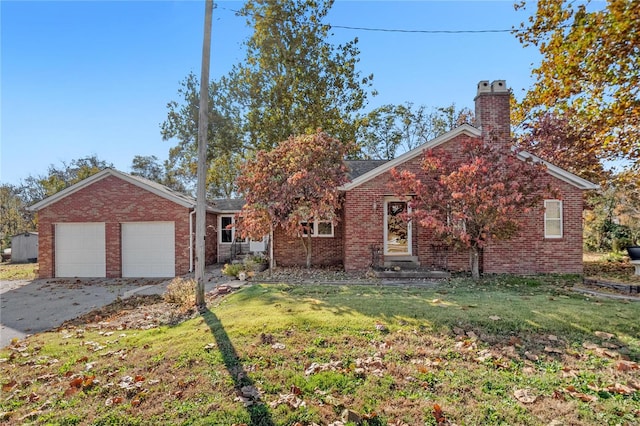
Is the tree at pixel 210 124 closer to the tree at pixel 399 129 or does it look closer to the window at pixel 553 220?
the tree at pixel 399 129

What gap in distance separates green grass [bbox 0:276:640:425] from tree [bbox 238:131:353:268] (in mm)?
5666

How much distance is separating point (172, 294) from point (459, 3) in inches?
463

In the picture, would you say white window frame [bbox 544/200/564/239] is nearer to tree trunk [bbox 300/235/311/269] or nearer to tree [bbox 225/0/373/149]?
tree trunk [bbox 300/235/311/269]

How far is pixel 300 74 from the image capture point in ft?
73.7

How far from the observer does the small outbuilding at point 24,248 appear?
862 inches

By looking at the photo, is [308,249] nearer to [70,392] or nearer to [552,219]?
[552,219]

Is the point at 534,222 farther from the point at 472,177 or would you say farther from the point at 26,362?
the point at 26,362

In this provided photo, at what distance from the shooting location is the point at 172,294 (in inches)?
344

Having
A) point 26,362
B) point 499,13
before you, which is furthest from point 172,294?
point 499,13

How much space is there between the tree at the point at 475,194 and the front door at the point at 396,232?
2.21 m

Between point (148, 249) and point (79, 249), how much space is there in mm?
3227

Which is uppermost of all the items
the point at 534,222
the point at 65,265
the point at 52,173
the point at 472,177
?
the point at 52,173

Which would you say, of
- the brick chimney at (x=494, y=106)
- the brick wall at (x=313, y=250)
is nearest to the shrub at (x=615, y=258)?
the brick chimney at (x=494, y=106)

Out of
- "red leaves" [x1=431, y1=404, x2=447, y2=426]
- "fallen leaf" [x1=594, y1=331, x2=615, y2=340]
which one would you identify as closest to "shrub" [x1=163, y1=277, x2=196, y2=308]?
"red leaves" [x1=431, y1=404, x2=447, y2=426]
